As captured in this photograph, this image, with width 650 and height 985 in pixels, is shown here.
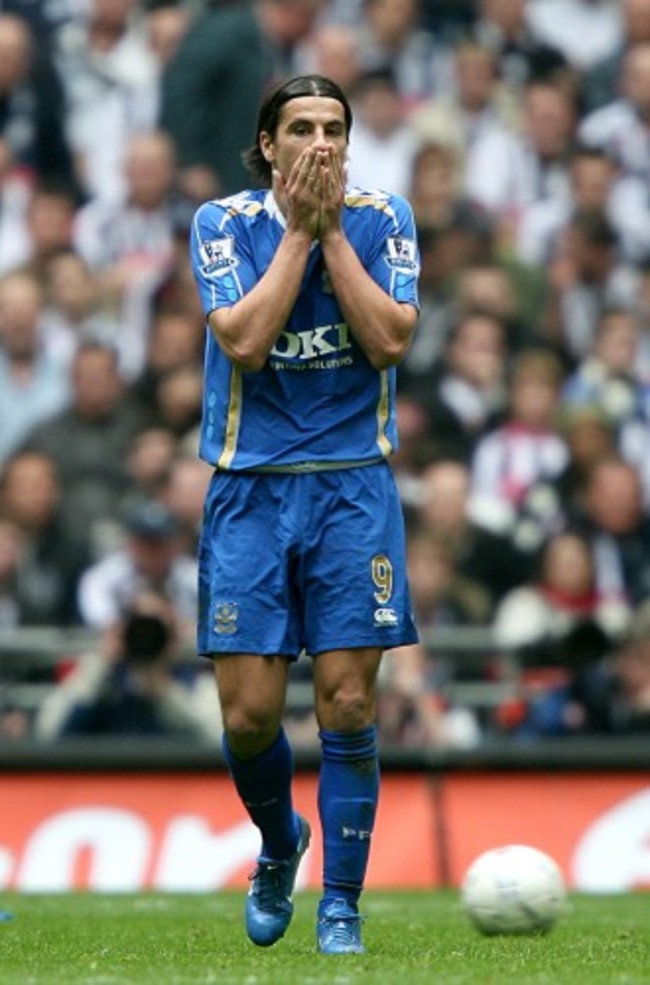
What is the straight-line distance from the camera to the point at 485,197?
1605 centimetres

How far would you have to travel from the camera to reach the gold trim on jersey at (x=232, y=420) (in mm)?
7137

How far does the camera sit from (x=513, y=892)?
790cm

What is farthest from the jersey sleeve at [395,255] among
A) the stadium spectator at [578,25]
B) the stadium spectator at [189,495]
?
the stadium spectator at [578,25]

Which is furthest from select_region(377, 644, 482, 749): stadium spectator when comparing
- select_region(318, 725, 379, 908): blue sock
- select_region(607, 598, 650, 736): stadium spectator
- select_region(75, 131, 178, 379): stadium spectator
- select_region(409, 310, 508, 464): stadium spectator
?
select_region(318, 725, 379, 908): blue sock

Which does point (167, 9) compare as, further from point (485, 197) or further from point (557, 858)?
point (557, 858)

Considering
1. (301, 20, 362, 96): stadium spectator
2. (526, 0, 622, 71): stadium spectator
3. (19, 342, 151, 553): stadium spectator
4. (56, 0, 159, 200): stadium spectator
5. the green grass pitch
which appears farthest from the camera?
(526, 0, 622, 71): stadium spectator

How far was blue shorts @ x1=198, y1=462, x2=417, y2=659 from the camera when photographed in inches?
276

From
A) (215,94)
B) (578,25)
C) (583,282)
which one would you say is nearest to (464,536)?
(583,282)

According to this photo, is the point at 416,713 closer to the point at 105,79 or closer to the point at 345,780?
the point at 105,79

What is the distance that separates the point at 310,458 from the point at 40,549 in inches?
272

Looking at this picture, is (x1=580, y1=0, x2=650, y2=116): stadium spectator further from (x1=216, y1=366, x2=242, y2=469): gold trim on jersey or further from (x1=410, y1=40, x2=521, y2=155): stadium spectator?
(x1=216, y1=366, x2=242, y2=469): gold trim on jersey

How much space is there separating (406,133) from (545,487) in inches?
118

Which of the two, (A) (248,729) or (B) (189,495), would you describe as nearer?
(A) (248,729)

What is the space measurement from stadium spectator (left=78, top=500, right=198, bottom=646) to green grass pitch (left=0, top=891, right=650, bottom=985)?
2.69m
